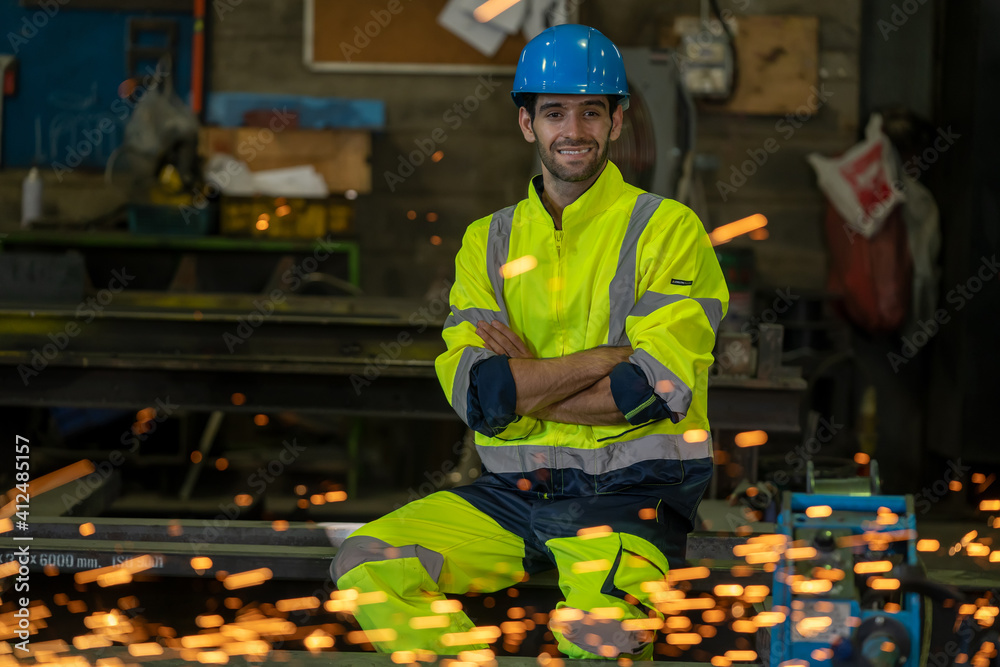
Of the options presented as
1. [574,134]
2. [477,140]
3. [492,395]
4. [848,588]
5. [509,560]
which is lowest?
[509,560]

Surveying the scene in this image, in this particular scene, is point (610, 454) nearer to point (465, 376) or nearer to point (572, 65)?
point (465, 376)

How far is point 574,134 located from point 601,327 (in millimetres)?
437

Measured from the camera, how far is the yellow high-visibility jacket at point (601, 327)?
2044mm

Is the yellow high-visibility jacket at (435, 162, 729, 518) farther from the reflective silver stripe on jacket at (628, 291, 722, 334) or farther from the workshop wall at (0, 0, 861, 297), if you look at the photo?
the workshop wall at (0, 0, 861, 297)

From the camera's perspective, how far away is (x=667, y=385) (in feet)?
6.49

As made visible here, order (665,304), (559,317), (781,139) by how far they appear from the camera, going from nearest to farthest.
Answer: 1. (665,304)
2. (559,317)
3. (781,139)

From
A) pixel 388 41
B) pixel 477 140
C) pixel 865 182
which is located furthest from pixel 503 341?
pixel 388 41

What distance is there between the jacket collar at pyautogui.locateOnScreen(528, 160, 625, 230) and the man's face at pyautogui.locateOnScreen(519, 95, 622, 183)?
0.03m

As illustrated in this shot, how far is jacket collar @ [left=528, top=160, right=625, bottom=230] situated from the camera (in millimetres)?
2197

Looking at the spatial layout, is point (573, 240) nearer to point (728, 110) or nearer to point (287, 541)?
point (287, 541)

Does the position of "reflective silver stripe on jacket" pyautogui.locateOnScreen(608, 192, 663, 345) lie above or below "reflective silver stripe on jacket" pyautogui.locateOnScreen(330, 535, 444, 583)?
above

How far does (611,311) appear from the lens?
85.0 inches

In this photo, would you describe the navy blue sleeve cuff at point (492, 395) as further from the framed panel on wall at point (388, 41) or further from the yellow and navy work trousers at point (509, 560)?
the framed panel on wall at point (388, 41)

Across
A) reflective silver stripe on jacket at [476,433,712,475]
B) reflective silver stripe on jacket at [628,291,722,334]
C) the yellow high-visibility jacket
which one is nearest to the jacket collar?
the yellow high-visibility jacket
